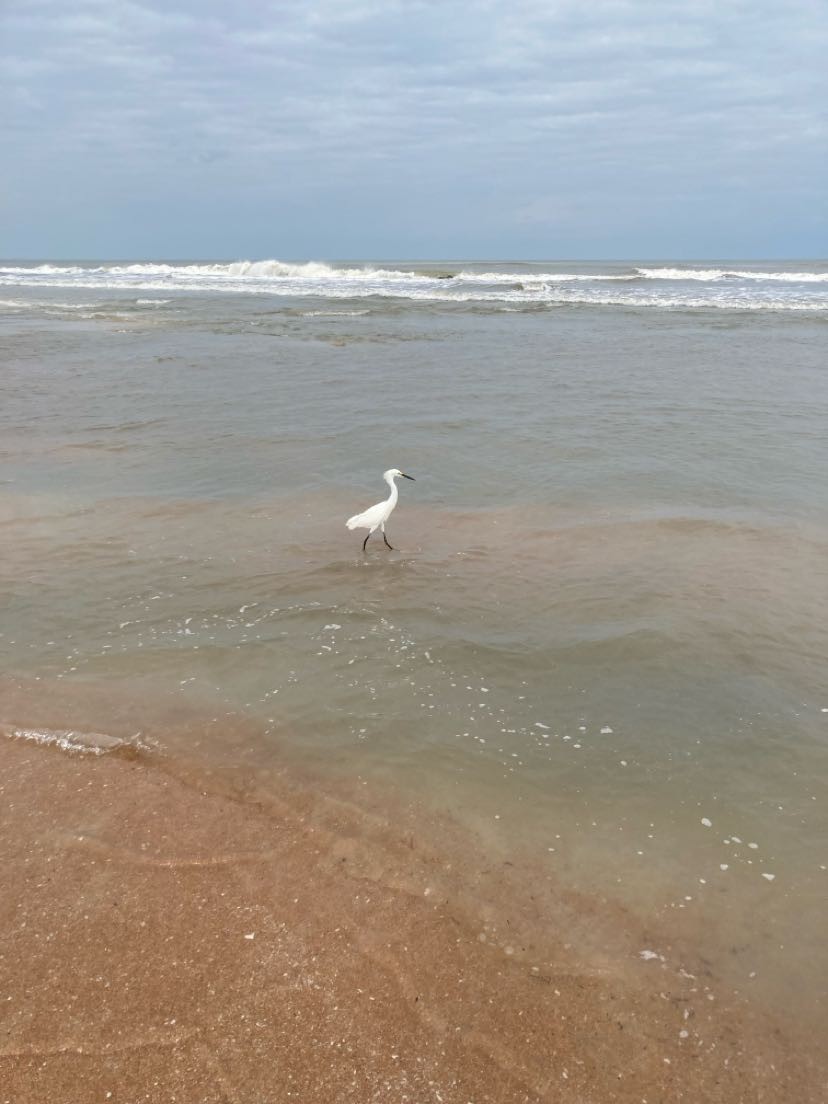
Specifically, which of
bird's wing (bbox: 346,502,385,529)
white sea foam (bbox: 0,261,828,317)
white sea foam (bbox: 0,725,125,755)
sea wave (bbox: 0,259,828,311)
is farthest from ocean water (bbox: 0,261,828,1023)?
sea wave (bbox: 0,259,828,311)

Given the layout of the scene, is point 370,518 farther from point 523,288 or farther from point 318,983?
point 523,288

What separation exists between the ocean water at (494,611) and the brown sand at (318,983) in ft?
1.03

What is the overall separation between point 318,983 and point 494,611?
3238 mm

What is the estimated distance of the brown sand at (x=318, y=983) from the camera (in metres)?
2.59

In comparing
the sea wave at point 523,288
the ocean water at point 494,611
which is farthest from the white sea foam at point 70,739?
the sea wave at point 523,288

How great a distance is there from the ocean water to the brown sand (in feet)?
1.03

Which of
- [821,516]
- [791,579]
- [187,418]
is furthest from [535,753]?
[187,418]

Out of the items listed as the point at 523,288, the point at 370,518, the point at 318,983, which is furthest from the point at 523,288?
the point at 318,983

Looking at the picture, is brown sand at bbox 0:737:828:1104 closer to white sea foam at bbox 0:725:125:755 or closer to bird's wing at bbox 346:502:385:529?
white sea foam at bbox 0:725:125:755

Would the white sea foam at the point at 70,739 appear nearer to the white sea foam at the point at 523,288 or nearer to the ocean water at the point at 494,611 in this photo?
the ocean water at the point at 494,611

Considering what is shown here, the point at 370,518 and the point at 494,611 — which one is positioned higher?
the point at 370,518

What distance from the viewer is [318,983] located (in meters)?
2.90

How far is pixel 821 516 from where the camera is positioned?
7.57 meters

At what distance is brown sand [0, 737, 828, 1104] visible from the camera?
259 cm
